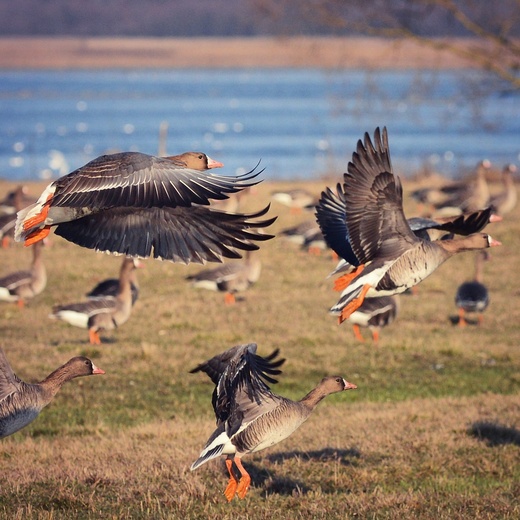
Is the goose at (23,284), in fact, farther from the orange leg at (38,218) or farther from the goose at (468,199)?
the goose at (468,199)

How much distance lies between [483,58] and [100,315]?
10.7m

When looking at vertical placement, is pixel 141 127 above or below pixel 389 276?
above

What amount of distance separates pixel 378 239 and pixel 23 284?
891 cm

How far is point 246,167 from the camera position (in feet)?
126

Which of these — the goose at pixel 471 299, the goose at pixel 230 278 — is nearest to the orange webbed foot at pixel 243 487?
the goose at pixel 471 299

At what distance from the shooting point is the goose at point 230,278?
623 inches

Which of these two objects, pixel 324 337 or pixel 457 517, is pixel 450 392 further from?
pixel 457 517

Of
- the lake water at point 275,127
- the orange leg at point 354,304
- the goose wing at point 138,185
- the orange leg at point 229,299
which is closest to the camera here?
the goose wing at point 138,185

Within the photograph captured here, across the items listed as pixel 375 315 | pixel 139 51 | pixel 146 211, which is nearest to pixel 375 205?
pixel 146 211

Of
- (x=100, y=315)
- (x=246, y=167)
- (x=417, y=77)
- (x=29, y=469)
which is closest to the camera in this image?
(x=29, y=469)

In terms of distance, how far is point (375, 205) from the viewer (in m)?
6.98

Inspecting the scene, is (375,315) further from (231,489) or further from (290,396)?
(231,489)

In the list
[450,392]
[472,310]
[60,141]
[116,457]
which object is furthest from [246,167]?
[116,457]

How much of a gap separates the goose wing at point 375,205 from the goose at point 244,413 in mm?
1138
